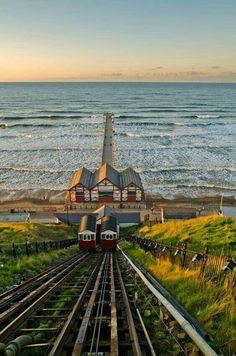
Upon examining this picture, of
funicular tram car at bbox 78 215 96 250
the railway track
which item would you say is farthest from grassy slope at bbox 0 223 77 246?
the railway track

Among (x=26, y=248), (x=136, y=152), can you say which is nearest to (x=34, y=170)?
(x=136, y=152)

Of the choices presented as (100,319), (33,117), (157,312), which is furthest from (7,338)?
(33,117)

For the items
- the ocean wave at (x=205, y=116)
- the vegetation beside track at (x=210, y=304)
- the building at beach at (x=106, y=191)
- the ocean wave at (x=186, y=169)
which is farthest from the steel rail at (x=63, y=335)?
the ocean wave at (x=205, y=116)

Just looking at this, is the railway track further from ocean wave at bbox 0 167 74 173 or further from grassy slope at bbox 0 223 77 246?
ocean wave at bbox 0 167 74 173

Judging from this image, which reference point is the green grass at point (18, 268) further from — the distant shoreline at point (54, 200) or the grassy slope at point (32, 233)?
the distant shoreline at point (54, 200)

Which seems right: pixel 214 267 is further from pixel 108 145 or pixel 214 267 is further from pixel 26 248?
pixel 108 145

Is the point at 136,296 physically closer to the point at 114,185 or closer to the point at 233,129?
the point at 114,185
